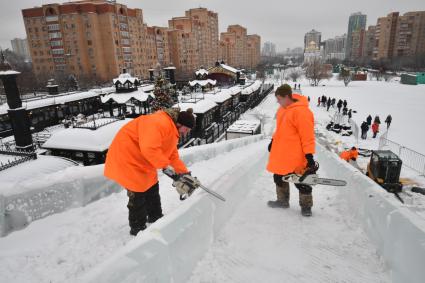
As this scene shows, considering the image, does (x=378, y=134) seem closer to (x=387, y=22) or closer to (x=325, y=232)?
(x=325, y=232)

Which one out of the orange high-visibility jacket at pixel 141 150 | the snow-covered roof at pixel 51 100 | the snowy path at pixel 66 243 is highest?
the orange high-visibility jacket at pixel 141 150

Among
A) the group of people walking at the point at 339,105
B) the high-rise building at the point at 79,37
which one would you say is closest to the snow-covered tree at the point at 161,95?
the group of people walking at the point at 339,105

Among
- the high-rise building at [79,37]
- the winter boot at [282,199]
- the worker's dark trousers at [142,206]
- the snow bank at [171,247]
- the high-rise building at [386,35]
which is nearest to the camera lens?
the snow bank at [171,247]

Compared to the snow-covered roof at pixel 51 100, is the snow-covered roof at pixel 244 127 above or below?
below

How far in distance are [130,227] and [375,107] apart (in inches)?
1294

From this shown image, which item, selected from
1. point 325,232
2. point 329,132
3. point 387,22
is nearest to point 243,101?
point 329,132

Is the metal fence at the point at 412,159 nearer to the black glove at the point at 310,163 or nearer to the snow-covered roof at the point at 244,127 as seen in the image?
the snow-covered roof at the point at 244,127

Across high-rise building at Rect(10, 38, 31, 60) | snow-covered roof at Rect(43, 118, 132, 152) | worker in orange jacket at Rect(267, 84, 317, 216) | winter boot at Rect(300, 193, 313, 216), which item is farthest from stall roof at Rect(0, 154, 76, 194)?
high-rise building at Rect(10, 38, 31, 60)

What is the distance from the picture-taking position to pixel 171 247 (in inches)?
83.9

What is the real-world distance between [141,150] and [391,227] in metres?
2.39

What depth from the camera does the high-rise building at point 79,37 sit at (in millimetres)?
44844

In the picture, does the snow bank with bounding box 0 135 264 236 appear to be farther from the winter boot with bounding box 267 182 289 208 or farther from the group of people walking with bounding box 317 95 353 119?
the group of people walking with bounding box 317 95 353 119

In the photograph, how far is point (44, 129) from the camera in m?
19.4

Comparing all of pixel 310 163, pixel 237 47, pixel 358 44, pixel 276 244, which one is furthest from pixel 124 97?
pixel 358 44
